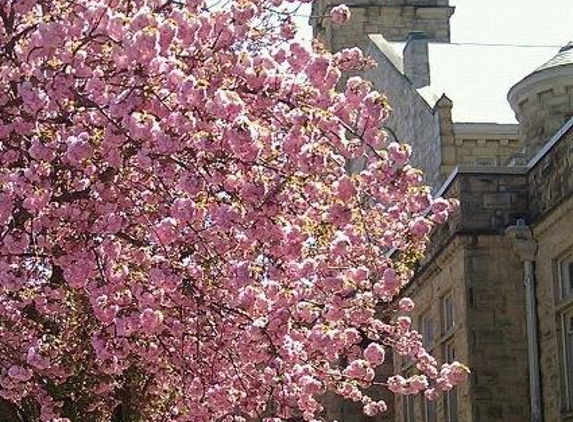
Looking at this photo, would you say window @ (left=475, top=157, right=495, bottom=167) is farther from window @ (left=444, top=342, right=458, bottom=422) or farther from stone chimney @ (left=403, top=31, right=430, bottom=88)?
window @ (left=444, top=342, right=458, bottom=422)

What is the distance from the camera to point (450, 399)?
1838 centimetres

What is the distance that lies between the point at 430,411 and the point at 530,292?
4697 mm

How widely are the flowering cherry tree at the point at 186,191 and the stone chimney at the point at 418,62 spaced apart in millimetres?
19697

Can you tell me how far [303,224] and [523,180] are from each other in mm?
8657

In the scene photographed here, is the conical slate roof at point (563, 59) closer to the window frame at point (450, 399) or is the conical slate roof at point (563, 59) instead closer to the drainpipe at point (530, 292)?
the drainpipe at point (530, 292)

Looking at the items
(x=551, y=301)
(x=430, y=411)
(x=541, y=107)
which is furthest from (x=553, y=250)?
(x=430, y=411)

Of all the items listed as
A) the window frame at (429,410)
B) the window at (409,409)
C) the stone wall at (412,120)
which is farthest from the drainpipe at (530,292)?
the stone wall at (412,120)

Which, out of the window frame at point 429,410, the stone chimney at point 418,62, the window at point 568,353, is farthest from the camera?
the stone chimney at point 418,62

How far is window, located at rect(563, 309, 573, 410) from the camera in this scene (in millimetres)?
15156

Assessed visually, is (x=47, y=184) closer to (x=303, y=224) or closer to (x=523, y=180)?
(x=303, y=224)

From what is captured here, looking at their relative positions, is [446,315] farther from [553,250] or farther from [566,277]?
[566,277]

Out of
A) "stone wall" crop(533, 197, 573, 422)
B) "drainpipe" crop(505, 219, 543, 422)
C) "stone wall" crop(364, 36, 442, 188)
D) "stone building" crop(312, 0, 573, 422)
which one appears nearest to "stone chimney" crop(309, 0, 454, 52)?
"stone wall" crop(364, 36, 442, 188)

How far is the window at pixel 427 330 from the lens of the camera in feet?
63.8

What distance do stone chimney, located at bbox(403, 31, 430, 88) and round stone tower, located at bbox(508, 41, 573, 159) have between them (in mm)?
9947
